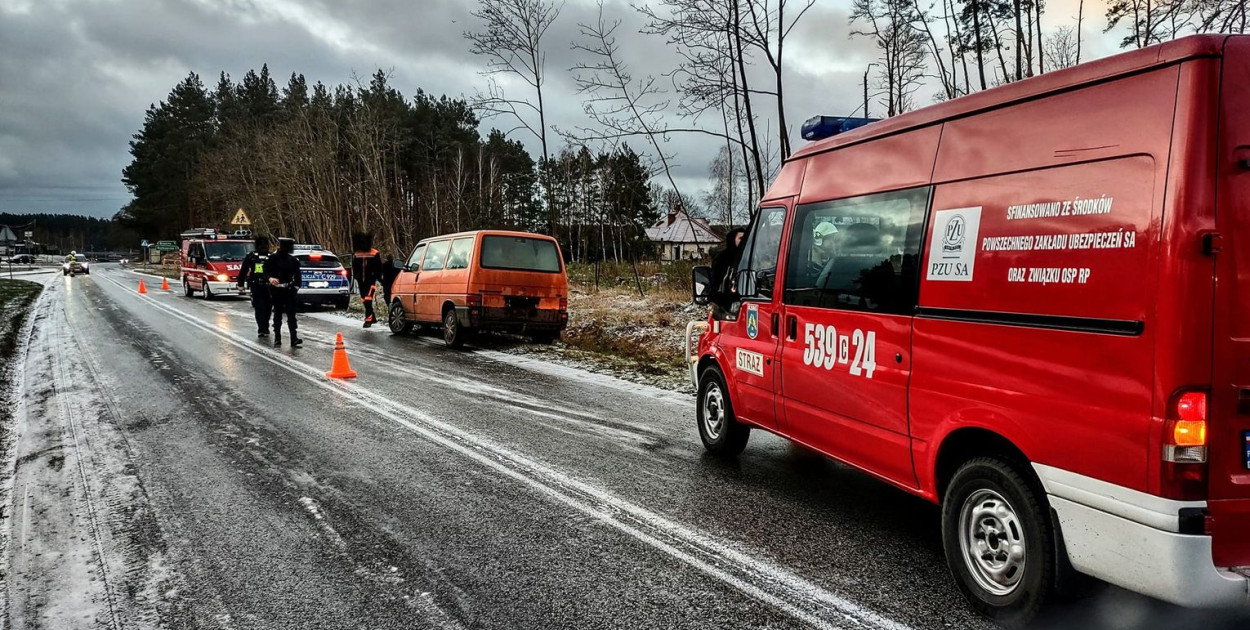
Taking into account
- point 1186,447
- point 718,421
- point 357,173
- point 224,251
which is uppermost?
point 357,173

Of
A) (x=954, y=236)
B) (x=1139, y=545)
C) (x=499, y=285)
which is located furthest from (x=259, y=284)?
(x=1139, y=545)

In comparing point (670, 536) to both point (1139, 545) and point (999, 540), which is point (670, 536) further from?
point (1139, 545)

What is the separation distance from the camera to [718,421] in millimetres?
6055

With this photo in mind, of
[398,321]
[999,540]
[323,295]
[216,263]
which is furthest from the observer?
[216,263]

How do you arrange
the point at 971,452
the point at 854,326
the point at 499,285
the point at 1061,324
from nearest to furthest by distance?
the point at 1061,324
the point at 971,452
the point at 854,326
the point at 499,285

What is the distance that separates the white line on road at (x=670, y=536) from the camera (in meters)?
3.37

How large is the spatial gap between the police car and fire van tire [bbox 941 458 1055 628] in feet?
66.0

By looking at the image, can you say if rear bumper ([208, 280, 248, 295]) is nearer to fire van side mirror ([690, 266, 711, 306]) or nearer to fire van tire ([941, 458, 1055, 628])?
fire van side mirror ([690, 266, 711, 306])

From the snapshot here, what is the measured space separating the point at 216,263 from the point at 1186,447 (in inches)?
1091

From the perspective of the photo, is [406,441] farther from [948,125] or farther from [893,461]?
[948,125]

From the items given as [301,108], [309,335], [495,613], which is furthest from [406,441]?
[301,108]

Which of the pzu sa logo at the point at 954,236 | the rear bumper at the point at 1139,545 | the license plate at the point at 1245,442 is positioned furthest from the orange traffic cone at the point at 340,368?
the license plate at the point at 1245,442

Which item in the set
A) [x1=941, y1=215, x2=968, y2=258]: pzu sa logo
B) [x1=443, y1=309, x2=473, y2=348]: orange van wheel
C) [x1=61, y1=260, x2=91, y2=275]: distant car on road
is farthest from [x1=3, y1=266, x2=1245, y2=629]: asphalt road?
[x1=61, y1=260, x2=91, y2=275]: distant car on road

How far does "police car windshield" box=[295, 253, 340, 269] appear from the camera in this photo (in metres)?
21.1
